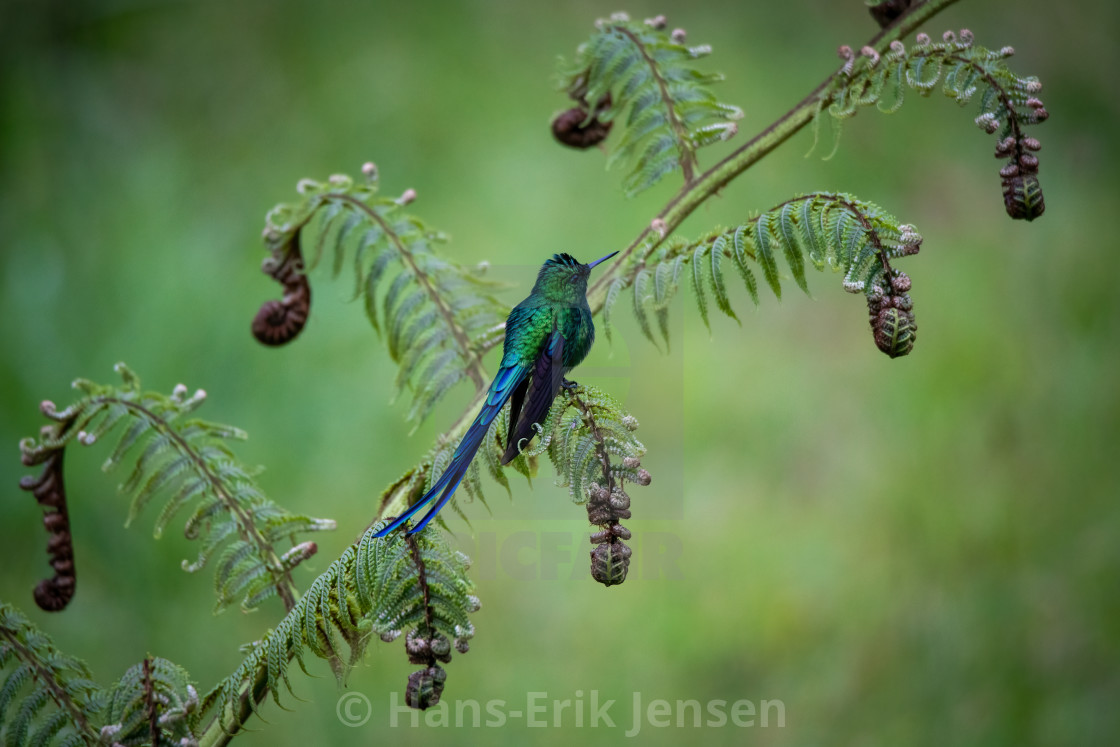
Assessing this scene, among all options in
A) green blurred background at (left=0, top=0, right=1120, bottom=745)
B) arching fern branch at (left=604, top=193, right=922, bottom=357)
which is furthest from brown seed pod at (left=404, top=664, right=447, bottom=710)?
green blurred background at (left=0, top=0, right=1120, bottom=745)

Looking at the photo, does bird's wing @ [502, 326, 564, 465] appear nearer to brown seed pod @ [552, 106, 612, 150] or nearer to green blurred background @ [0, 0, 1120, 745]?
brown seed pod @ [552, 106, 612, 150]

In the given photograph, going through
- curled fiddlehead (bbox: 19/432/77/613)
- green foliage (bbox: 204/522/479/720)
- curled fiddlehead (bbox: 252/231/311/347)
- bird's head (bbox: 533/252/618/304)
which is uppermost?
curled fiddlehead (bbox: 252/231/311/347)

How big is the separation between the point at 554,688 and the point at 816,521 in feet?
2.32

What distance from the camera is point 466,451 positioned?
34.2 inches

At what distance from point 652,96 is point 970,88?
1.34 feet

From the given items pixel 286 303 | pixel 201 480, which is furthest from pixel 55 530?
pixel 286 303

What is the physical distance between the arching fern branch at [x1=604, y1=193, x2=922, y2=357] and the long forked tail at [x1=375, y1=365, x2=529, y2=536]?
184 millimetres

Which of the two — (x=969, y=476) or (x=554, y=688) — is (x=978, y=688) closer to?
(x=969, y=476)

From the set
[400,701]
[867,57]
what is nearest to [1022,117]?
[867,57]

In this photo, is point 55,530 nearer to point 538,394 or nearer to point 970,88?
point 538,394

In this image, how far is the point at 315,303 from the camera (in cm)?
232

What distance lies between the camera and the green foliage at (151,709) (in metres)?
1.02

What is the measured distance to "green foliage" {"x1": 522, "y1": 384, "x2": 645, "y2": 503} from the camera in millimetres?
891

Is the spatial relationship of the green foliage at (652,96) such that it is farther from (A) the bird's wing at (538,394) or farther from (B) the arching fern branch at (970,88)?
(A) the bird's wing at (538,394)
